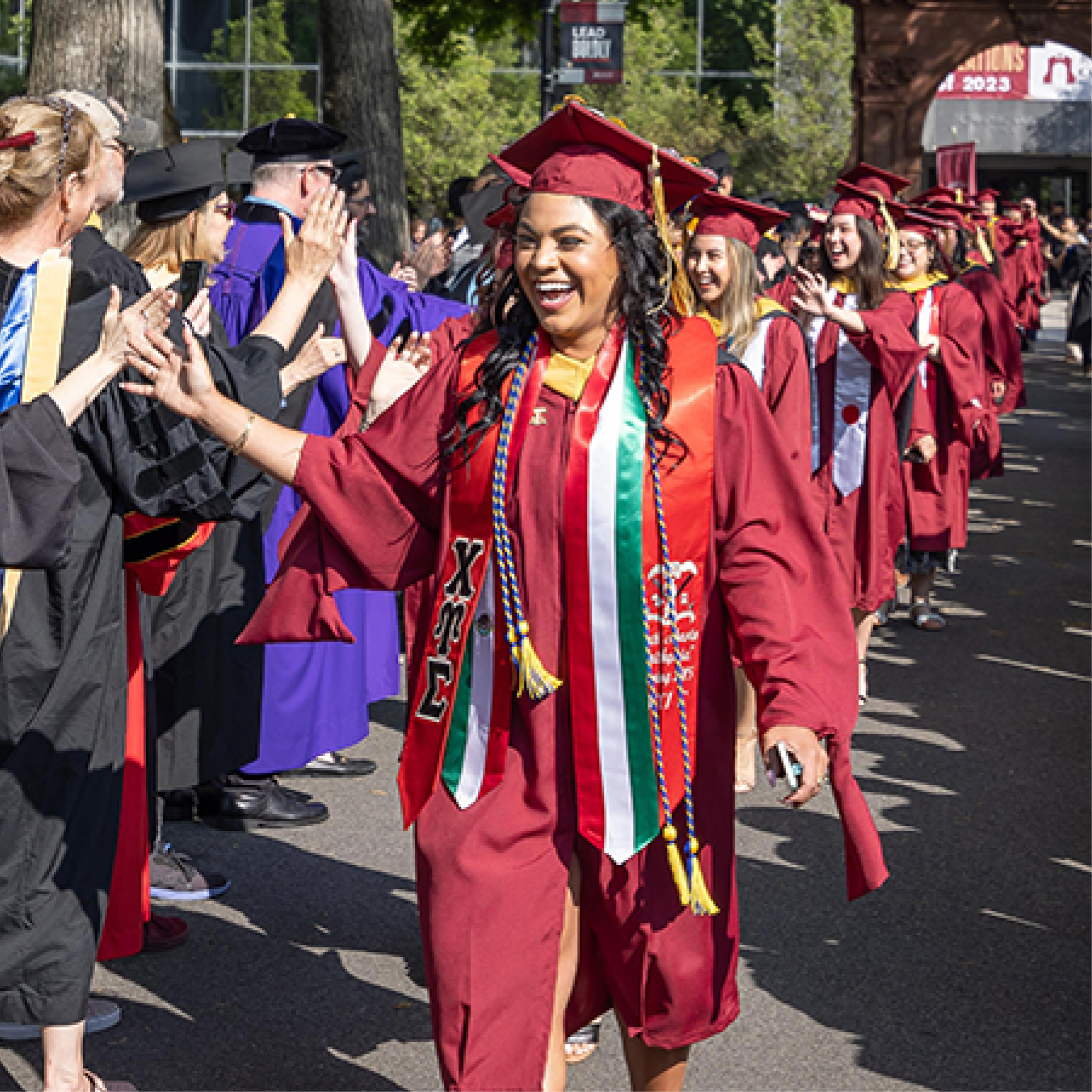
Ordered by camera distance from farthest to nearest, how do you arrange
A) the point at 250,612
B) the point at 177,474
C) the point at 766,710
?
the point at 250,612
the point at 177,474
the point at 766,710

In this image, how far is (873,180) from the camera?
8.36 metres

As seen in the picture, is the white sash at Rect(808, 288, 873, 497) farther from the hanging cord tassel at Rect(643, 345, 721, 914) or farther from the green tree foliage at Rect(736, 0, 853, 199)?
the green tree foliage at Rect(736, 0, 853, 199)

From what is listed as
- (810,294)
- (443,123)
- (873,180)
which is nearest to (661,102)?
(443,123)

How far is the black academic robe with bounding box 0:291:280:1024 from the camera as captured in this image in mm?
3855

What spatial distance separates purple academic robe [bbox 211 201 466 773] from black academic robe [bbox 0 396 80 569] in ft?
8.80

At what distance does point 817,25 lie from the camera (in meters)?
45.7

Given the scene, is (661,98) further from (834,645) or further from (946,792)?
(834,645)

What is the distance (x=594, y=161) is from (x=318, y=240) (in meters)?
0.89

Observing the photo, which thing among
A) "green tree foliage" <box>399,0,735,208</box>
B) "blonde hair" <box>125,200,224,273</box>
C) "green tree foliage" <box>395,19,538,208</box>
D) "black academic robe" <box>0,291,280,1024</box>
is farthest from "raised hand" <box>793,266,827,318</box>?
"green tree foliage" <box>395,19,538,208</box>

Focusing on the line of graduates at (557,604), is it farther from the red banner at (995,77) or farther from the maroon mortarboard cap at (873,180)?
the red banner at (995,77)

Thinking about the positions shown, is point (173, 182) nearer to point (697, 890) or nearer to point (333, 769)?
point (333, 769)

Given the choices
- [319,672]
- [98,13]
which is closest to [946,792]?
[319,672]

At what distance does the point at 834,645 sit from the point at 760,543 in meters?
0.24

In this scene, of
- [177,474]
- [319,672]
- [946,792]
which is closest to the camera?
[177,474]
